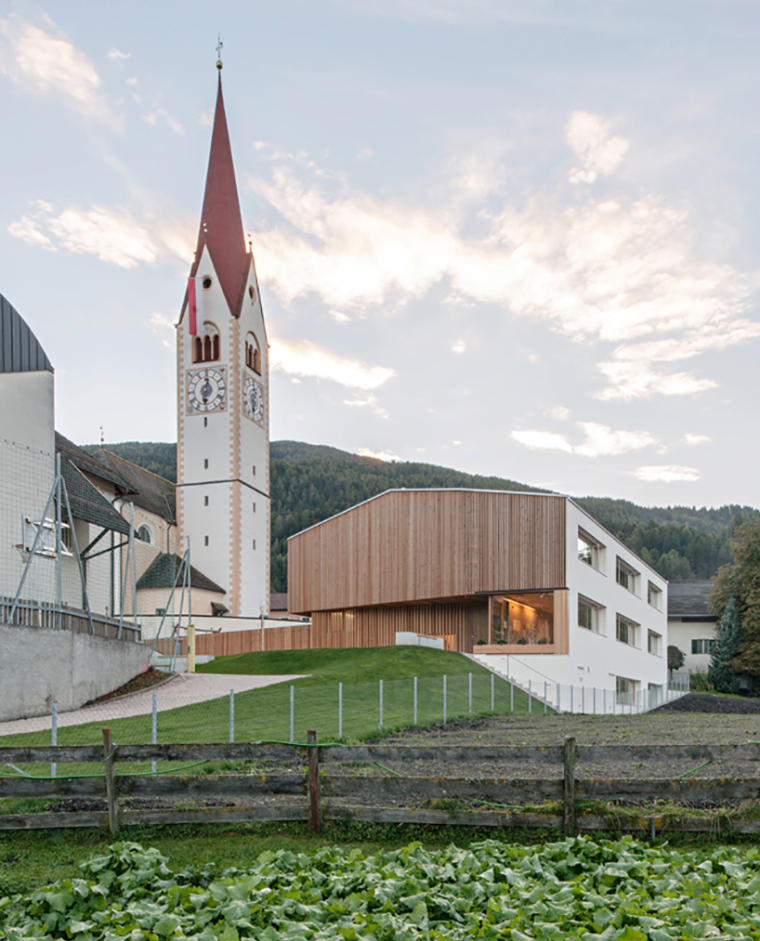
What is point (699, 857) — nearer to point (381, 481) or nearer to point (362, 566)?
point (362, 566)

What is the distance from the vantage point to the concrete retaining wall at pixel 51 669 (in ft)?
62.1

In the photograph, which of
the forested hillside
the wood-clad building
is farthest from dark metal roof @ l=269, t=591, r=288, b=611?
the wood-clad building

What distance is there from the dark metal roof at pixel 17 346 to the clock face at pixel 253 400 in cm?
3309

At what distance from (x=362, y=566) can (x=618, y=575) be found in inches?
567

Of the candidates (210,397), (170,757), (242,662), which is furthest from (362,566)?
(170,757)

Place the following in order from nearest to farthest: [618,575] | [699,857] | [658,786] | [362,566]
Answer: [699,857] < [658,786] < [362,566] < [618,575]

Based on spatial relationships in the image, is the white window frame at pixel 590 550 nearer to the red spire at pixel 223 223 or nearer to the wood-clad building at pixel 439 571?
the wood-clad building at pixel 439 571

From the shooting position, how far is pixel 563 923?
521cm

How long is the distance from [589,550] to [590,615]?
3139 millimetres

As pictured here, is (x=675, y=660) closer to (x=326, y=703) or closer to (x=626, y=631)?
(x=626, y=631)

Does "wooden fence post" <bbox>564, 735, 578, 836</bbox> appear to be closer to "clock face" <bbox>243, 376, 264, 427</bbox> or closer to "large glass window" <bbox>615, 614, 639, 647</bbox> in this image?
"large glass window" <bbox>615, 614, 639, 647</bbox>

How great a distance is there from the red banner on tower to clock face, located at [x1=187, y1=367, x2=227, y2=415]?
290 cm

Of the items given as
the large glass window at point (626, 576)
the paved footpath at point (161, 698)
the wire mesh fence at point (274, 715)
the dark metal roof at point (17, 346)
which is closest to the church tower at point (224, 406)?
the paved footpath at point (161, 698)

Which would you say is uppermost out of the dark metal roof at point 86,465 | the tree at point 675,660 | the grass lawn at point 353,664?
the dark metal roof at point 86,465
